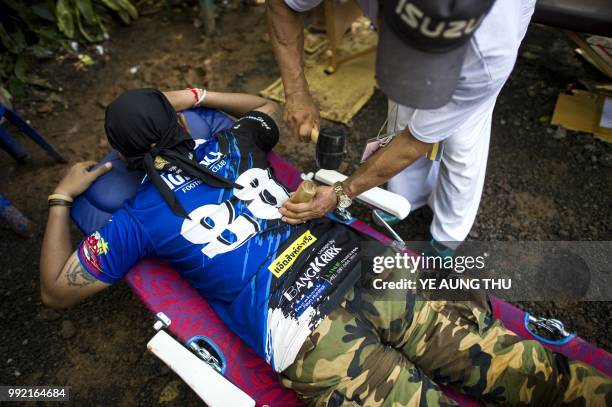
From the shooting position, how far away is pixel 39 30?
425 cm

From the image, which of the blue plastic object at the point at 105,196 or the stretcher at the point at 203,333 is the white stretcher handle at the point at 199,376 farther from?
the blue plastic object at the point at 105,196

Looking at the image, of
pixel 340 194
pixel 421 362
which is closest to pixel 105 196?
pixel 340 194

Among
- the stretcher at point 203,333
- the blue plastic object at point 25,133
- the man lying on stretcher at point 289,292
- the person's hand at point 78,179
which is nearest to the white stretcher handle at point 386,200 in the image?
the stretcher at point 203,333

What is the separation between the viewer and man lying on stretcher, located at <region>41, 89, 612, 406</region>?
1770 millimetres

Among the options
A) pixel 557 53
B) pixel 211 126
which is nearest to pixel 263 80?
pixel 211 126

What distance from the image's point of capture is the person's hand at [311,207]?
195 cm

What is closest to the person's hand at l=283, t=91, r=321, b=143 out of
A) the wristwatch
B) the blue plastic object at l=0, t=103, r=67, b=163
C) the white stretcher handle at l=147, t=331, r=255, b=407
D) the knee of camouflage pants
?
the wristwatch

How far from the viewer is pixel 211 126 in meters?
2.51

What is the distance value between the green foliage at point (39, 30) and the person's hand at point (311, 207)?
11.3 ft

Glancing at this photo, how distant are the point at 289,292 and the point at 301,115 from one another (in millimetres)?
969

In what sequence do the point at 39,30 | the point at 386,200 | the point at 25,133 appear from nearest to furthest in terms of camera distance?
1. the point at 386,200
2. the point at 25,133
3. the point at 39,30

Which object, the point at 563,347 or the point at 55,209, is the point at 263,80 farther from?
the point at 563,347

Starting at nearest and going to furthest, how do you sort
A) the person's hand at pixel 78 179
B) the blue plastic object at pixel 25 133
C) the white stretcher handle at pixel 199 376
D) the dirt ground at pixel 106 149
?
the white stretcher handle at pixel 199 376 < the person's hand at pixel 78 179 < the dirt ground at pixel 106 149 < the blue plastic object at pixel 25 133

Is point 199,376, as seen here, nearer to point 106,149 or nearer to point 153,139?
point 153,139
